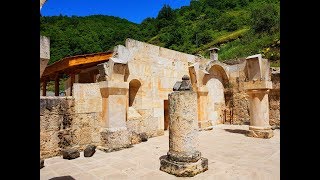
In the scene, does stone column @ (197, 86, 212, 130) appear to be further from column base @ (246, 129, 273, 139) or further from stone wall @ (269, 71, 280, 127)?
stone wall @ (269, 71, 280, 127)

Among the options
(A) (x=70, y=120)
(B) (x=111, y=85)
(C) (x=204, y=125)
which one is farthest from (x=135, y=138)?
(C) (x=204, y=125)

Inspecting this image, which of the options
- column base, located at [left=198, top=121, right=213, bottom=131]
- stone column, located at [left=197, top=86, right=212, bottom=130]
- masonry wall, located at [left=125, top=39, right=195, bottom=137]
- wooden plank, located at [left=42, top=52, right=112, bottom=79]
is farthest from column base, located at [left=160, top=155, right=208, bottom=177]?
stone column, located at [left=197, top=86, right=212, bottom=130]

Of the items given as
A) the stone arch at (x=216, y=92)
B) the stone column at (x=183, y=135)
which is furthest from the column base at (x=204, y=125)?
the stone column at (x=183, y=135)

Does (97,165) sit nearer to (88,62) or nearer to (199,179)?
(199,179)

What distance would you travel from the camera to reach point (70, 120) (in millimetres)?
6551

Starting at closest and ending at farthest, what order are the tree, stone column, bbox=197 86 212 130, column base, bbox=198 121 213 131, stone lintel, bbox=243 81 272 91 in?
stone lintel, bbox=243 81 272 91 < column base, bbox=198 121 213 131 < stone column, bbox=197 86 212 130 < the tree

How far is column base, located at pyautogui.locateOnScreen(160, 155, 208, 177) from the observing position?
14.9 ft

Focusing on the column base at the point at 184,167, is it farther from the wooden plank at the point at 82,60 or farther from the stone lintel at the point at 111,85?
the wooden plank at the point at 82,60

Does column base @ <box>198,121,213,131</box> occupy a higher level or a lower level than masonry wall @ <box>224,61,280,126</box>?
lower

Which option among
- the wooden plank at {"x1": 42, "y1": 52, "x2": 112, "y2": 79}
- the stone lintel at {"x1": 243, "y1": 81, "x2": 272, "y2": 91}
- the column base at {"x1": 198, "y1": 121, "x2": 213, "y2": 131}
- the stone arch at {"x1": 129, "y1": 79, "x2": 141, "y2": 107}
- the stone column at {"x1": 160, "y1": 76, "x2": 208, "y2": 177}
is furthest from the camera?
the column base at {"x1": 198, "y1": 121, "x2": 213, "y2": 131}

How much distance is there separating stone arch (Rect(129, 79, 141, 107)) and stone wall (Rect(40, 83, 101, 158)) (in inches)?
73.9

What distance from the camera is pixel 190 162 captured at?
184 inches
